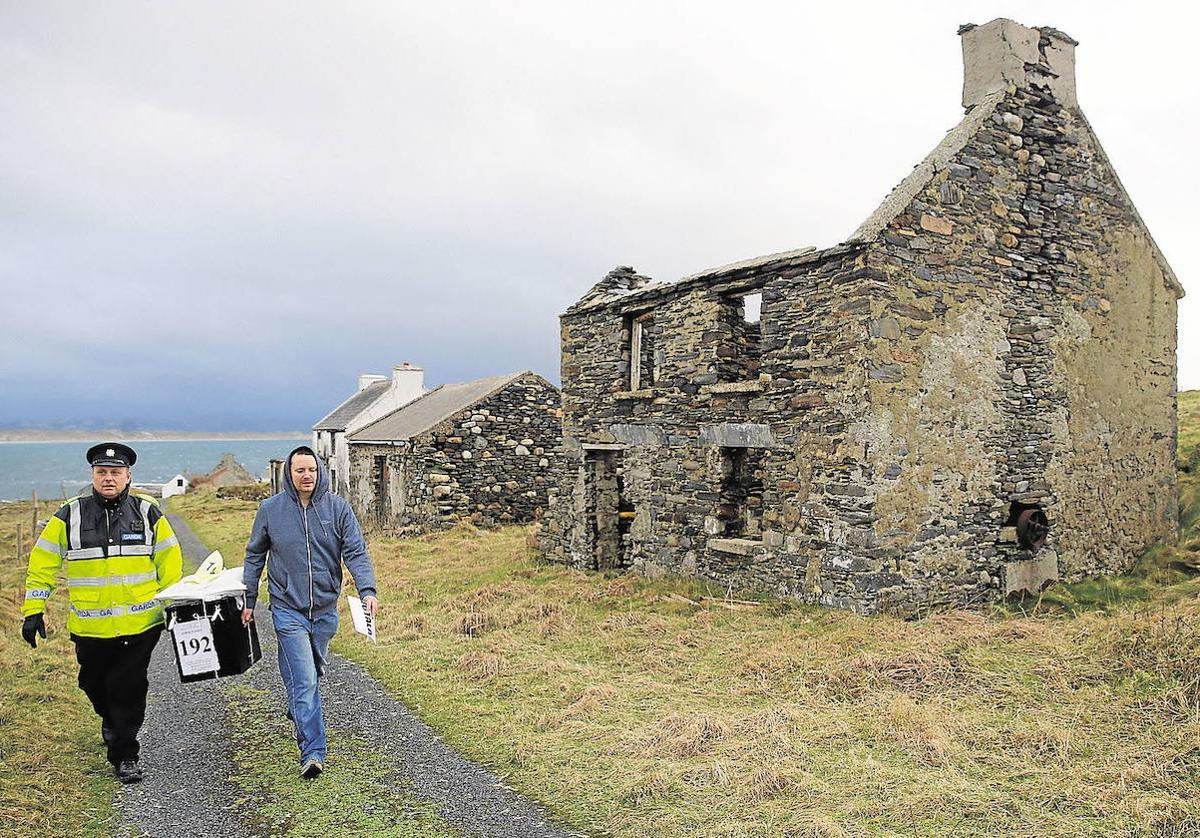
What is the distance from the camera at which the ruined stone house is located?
Answer: 10.9 m

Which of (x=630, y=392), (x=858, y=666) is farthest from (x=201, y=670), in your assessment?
(x=630, y=392)

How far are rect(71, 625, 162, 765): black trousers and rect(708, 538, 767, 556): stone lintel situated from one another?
313 inches

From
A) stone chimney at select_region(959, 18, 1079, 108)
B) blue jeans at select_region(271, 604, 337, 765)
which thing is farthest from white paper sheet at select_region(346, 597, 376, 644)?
stone chimney at select_region(959, 18, 1079, 108)

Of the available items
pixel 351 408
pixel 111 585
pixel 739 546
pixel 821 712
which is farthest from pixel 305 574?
pixel 351 408

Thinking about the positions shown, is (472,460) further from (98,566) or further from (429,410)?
(98,566)

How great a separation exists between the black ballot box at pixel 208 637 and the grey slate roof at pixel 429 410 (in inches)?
657

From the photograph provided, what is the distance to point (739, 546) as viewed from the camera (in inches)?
482

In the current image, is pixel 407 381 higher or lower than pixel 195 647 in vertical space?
higher

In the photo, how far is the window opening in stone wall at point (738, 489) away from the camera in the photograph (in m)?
12.8

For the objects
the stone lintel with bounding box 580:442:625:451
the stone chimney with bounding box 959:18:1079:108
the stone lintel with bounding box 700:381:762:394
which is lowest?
the stone lintel with bounding box 580:442:625:451

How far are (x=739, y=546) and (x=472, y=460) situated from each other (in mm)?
12271

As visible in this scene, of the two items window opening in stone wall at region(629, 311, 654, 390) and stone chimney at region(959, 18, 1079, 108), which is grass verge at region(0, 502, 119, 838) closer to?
window opening in stone wall at region(629, 311, 654, 390)

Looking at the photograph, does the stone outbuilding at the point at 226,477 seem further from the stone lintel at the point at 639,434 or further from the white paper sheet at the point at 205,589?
the white paper sheet at the point at 205,589

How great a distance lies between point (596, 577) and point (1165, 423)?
9708mm
